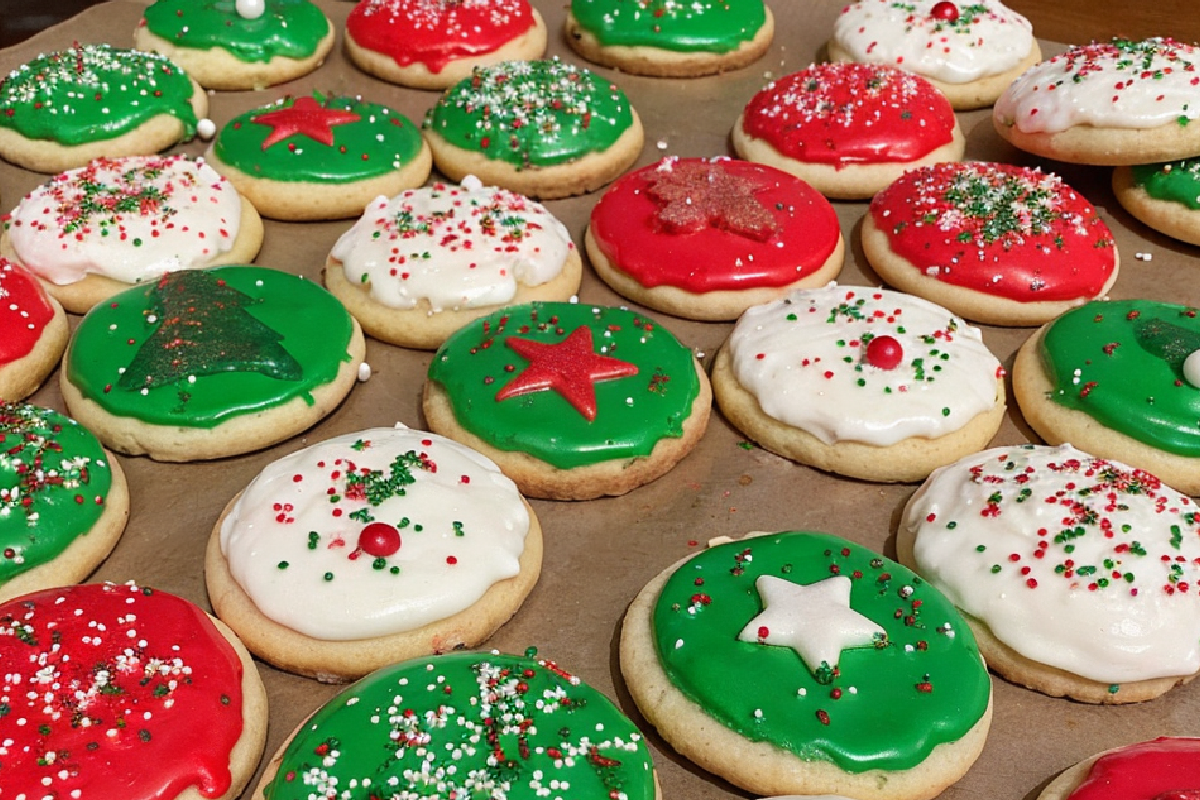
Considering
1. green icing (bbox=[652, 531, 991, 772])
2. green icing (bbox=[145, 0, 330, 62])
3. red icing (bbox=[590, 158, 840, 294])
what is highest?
green icing (bbox=[145, 0, 330, 62])

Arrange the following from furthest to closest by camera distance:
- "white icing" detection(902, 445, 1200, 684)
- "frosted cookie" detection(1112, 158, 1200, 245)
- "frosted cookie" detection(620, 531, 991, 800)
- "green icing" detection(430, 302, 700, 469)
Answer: "frosted cookie" detection(1112, 158, 1200, 245) → "green icing" detection(430, 302, 700, 469) → "white icing" detection(902, 445, 1200, 684) → "frosted cookie" detection(620, 531, 991, 800)

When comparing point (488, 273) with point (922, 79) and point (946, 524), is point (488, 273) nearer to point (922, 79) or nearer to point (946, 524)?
point (946, 524)

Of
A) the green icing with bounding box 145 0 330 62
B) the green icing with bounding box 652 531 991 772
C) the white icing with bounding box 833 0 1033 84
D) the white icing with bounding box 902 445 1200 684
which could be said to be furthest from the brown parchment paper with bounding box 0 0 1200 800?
the green icing with bounding box 145 0 330 62

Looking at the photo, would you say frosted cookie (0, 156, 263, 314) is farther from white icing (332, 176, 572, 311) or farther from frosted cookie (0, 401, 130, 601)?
frosted cookie (0, 401, 130, 601)

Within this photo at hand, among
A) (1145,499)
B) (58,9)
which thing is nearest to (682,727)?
(1145,499)

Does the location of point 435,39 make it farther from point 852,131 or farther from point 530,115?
point 852,131

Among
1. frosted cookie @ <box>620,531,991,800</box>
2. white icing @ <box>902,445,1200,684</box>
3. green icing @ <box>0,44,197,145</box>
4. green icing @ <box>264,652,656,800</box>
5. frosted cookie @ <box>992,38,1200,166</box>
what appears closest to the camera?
green icing @ <box>264,652,656,800</box>
